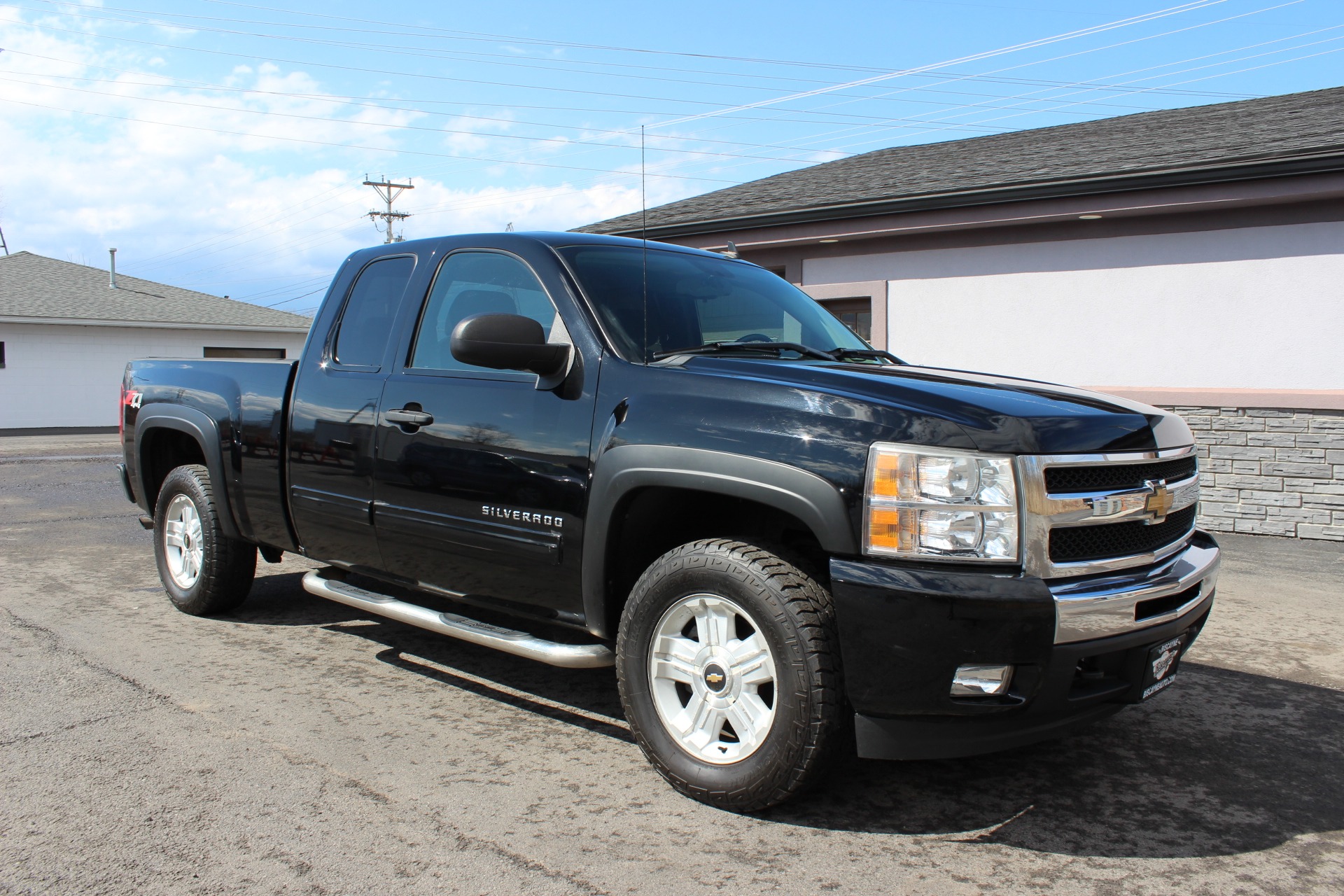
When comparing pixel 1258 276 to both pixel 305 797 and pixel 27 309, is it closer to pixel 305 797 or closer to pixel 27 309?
pixel 305 797

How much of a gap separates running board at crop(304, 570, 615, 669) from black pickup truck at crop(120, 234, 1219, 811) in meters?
0.01

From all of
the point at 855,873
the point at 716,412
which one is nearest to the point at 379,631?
the point at 716,412

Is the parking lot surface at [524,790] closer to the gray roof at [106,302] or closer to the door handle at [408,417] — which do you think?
the door handle at [408,417]

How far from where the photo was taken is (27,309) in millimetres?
29672

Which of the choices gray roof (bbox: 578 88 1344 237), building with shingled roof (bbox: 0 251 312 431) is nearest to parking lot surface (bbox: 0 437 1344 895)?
gray roof (bbox: 578 88 1344 237)

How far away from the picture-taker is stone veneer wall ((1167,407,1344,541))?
29.0 ft

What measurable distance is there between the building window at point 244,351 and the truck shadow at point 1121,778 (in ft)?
105

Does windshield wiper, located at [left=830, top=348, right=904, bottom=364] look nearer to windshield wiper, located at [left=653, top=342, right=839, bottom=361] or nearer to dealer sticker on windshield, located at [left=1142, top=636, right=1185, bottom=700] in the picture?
windshield wiper, located at [left=653, top=342, right=839, bottom=361]

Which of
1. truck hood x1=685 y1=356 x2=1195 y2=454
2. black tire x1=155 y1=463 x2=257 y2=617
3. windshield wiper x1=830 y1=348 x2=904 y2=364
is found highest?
windshield wiper x1=830 y1=348 x2=904 y2=364

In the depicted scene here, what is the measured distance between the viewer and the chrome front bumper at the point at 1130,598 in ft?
9.68

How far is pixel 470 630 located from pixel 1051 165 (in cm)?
909

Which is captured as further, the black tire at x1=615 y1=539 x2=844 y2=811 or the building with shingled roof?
the building with shingled roof

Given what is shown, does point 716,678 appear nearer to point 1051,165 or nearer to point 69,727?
point 69,727

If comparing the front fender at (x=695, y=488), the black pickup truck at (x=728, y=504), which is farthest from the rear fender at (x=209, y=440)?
the front fender at (x=695, y=488)
